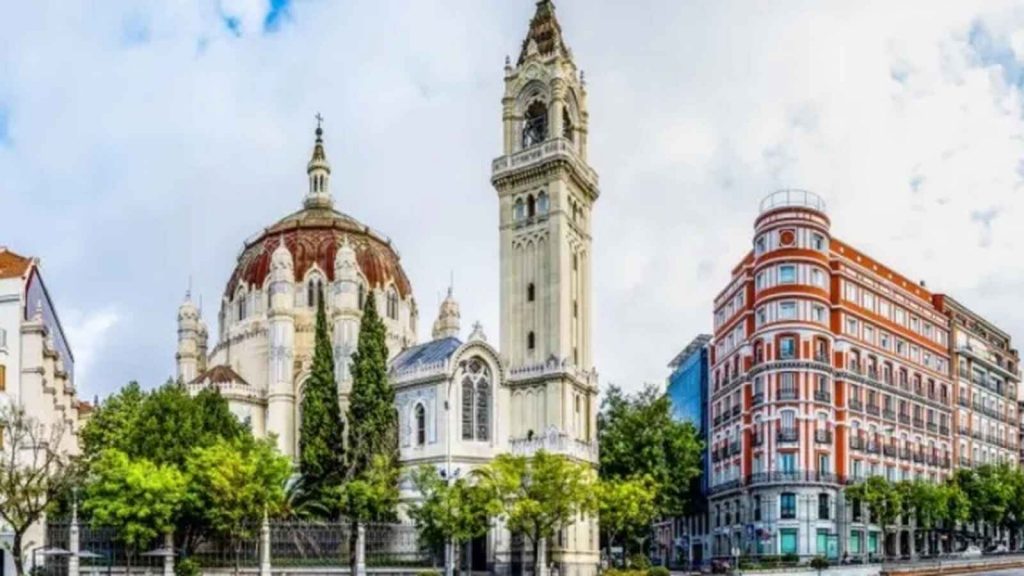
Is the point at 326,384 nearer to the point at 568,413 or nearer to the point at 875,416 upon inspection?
the point at 568,413

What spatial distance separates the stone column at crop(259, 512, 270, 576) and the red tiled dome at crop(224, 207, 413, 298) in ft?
104

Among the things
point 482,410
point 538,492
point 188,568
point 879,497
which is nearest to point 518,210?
point 482,410

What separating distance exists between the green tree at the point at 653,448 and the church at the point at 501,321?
10464 millimetres

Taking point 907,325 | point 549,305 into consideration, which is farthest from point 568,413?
point 907,325

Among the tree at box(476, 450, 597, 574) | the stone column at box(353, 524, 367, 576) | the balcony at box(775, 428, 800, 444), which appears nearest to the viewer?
the stone column at box(353, 524, 367, 576)

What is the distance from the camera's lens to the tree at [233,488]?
53906mm

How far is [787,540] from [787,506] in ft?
6.87

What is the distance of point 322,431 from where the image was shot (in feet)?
219

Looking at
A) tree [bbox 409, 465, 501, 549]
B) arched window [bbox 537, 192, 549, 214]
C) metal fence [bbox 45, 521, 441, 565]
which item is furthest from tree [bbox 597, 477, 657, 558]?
arched window [bbox 537, 192, 549, 214]

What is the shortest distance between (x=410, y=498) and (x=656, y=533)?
52.3 metres

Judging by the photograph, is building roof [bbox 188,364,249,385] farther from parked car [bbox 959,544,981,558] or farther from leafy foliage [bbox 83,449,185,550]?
parked car [bbox 959,544,981,558]

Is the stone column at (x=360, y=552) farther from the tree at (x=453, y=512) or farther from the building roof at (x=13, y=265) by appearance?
the building roof at (x=13, y=265)

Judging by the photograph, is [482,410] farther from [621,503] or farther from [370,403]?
[621,503]

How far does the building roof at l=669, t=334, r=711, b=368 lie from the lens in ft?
359
